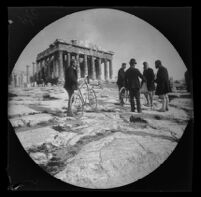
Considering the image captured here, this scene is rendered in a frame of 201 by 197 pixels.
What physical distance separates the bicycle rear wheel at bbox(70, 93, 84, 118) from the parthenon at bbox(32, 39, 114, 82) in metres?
0.24

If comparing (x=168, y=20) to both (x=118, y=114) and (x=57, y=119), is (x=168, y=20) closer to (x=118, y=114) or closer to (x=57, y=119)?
(x=118, y=114)

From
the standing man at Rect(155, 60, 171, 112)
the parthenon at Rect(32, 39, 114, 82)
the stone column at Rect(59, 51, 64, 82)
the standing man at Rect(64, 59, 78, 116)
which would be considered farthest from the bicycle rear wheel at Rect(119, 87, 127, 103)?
the stone column at Rect(59, 51, 64, 82)

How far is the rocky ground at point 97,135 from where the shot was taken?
2980 mm

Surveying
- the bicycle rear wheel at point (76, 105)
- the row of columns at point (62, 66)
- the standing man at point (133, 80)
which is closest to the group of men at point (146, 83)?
the standing man at point (133, 80)

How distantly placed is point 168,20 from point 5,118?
2.06 meters

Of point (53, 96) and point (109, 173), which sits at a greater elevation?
point (53, 96)

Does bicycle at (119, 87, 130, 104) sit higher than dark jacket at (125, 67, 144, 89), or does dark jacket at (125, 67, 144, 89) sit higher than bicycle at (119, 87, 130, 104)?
dark jacket at (125, 67, 144, 89)

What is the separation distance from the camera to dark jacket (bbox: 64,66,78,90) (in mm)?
3176

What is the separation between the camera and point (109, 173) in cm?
297

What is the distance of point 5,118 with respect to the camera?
10.2ft

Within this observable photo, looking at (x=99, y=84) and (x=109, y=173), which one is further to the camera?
(x=99, y=84)

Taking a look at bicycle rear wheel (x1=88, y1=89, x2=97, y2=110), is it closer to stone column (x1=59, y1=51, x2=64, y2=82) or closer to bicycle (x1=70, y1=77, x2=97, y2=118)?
bicycle (x1=70, y1=77, x2=97, y2=118)
